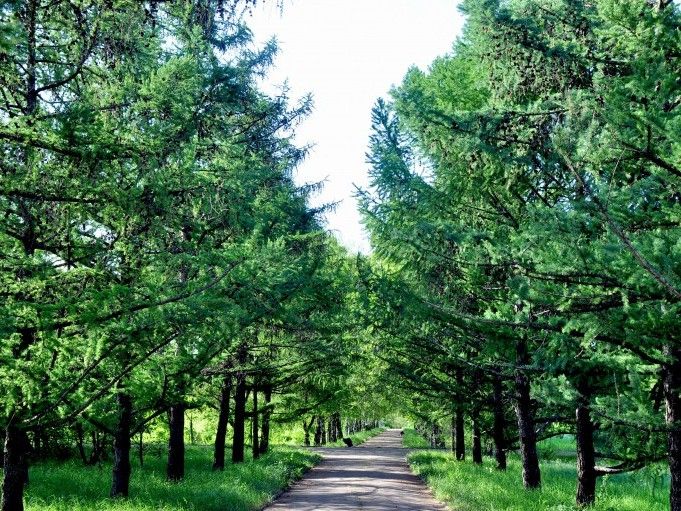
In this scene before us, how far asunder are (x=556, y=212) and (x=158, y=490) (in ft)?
32.5

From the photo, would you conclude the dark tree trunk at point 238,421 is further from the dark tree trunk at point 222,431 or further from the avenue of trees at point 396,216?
the avenue of trees at point 396,216

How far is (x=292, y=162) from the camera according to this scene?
63.4 ft

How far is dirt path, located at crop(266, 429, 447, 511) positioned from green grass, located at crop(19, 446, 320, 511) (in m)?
0.64

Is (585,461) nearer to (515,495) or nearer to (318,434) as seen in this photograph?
(515,495)

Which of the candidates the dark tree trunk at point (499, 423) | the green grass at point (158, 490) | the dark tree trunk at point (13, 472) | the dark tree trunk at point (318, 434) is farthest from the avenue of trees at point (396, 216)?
the dark tree trunk at point (318, 434)

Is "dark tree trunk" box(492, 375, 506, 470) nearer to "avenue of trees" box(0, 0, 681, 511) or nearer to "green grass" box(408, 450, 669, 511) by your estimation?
"green grass" box(408, 450, 669, 511)

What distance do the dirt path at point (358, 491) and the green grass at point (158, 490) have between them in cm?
64

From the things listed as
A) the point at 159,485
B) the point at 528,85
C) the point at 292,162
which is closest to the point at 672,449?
the point at 528,85

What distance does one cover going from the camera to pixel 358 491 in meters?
15.9

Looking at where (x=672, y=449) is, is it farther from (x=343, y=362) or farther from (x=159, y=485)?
(x=343, y=362)

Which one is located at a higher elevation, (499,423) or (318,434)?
(499,423)

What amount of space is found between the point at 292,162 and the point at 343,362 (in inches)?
286

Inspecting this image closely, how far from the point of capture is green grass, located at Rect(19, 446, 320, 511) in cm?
988

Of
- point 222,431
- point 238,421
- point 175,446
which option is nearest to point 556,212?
point 175,446
